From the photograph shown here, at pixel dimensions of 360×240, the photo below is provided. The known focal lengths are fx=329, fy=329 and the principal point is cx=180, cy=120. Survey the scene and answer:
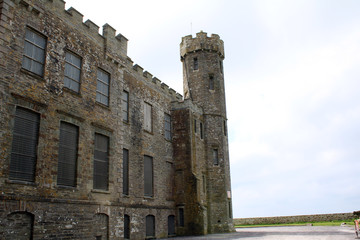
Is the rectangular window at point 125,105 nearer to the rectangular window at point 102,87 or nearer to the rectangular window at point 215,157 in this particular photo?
the rectangular window at point 102,87

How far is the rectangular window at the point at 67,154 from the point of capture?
46.1 feet

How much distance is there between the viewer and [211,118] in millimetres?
28875

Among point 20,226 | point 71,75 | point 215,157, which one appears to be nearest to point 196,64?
point 215,157

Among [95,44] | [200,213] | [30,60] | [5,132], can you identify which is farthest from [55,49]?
[200,213]

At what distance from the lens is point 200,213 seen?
75.4 feet

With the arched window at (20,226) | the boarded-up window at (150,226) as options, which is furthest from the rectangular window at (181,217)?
the arched window at (20,226)

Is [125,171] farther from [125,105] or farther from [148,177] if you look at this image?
[125,105]

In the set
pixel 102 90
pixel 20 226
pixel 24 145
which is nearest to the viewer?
pixel 20 226

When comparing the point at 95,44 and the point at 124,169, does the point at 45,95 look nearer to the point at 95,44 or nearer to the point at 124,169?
the point at 95,44

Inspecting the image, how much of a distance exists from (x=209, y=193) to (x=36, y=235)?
17.2 meters

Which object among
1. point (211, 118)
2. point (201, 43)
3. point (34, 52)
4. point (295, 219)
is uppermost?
point (201, 43)

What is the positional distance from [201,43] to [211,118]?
7150 millimetres

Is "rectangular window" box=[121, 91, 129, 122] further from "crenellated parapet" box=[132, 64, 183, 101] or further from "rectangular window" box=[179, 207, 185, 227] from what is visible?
"rectangular window" box=[179, 207, 185, 227]

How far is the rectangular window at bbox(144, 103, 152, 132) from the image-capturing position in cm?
2241
